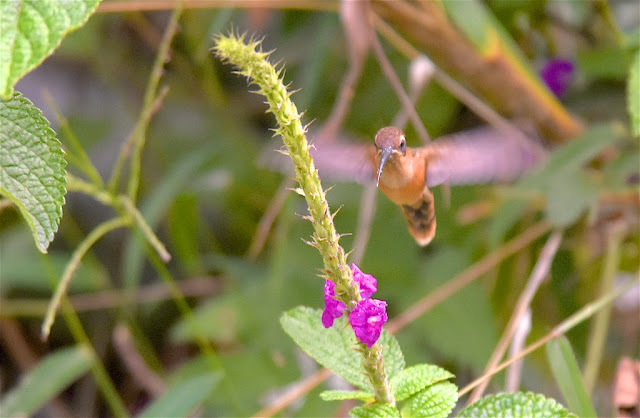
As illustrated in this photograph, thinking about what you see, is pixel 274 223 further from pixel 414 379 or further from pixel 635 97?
pixel 414 379

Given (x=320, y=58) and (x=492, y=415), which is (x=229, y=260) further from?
(x=492, y=415)

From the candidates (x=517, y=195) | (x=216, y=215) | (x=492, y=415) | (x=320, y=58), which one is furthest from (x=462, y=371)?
(x=216, y=215)

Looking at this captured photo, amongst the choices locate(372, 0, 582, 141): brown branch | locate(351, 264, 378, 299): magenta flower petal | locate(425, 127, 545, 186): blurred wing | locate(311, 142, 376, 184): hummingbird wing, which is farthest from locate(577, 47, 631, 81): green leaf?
locate(351, 264, 378, 299): magenta flower petal

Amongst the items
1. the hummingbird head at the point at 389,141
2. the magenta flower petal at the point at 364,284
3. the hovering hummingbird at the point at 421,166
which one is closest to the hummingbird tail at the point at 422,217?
the hovering hummingbird at the point at 421,166

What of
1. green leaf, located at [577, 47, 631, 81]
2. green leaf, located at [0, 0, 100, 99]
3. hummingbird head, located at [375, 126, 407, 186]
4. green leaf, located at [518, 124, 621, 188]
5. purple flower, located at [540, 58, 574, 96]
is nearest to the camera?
green leaf, located at [0, 0, 100, 99]

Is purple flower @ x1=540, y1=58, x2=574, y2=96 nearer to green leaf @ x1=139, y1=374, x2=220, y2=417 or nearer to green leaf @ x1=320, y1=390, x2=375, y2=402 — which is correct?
green leaf @ x1=139, y1=374, x2=220, y2=417

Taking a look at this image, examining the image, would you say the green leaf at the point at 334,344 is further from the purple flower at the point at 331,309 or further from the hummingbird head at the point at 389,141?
the hummingbird head at the point at 389,141

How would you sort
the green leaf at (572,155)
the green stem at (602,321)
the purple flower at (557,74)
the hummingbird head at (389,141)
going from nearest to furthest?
the hummingbird head at (389,141) → the green stem at (602,321) → the green leaf at (572,155) → the purple flower at (557,74)
